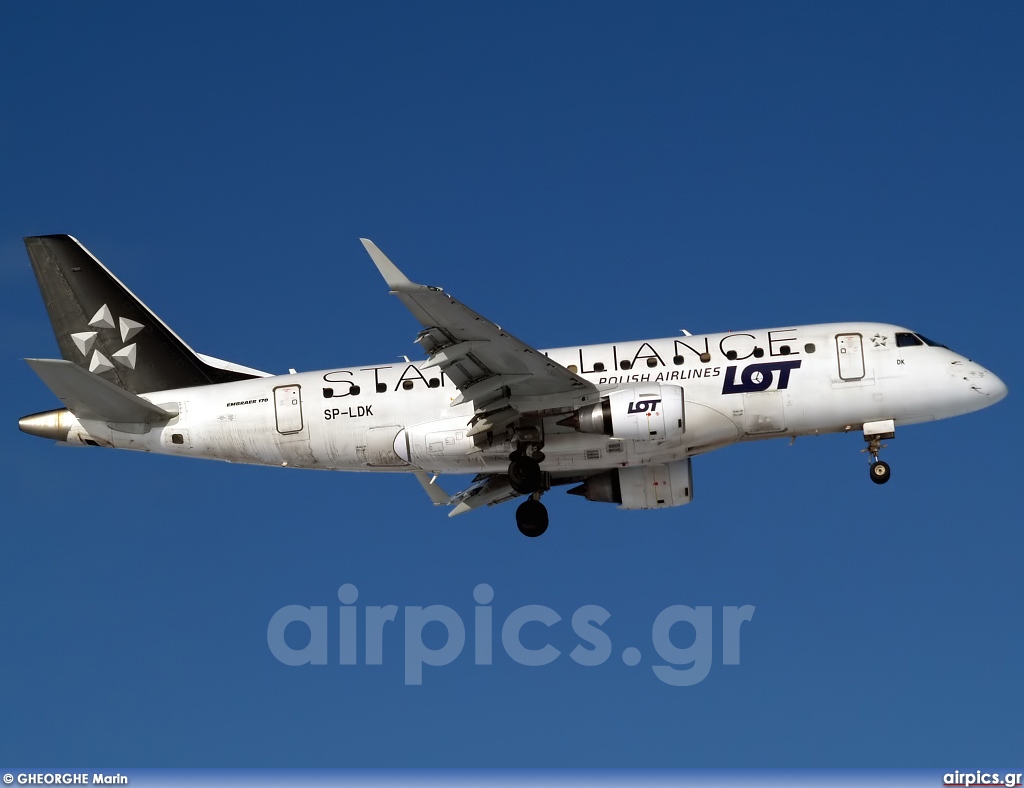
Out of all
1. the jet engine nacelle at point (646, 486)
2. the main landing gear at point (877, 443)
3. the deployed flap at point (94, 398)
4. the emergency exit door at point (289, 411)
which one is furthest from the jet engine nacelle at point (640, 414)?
the deployed flap at point (94, 398)

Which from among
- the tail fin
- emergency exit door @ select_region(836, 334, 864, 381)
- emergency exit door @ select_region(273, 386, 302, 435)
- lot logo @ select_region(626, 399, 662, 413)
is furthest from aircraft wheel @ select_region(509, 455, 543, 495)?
emergency exit door @ select_region(836, 334, 864, 381)

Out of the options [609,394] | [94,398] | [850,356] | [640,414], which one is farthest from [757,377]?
[94,398]

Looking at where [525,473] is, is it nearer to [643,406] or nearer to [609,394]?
[609,394]

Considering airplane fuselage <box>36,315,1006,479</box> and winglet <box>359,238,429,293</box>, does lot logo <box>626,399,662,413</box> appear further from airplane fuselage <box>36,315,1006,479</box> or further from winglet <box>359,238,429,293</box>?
winglet <box>359,238,429,293</box>

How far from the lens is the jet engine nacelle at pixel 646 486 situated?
5134 cm

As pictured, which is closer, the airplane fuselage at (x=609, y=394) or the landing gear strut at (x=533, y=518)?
the airplane fuselage at (x=609, y=394)

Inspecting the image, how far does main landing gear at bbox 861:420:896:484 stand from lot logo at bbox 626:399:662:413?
6.95 metres

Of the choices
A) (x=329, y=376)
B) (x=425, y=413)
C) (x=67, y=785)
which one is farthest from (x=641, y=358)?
(x=67, y=785)

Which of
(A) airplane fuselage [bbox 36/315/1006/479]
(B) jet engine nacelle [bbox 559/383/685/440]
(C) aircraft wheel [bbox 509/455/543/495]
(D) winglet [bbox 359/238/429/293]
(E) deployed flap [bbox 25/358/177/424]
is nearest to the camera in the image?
(D) winglet [bbox 359/238/429/293]

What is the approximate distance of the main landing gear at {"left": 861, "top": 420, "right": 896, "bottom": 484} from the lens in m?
48.4

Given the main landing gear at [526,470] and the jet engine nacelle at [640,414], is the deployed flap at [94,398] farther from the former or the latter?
the jet engine nacelle at [640,414]

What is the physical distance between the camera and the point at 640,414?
46.6 metres

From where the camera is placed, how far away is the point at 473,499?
176 feet

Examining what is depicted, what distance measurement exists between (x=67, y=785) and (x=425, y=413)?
15177mm
